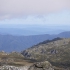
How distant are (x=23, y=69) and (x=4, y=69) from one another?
6.79 meters

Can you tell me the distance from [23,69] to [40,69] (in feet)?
21.4

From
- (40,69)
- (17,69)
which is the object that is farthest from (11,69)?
(40,69)

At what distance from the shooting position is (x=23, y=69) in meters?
86.5

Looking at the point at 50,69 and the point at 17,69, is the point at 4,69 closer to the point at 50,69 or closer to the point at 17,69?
the point at 17,69

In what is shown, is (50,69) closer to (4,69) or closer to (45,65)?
(45,65)

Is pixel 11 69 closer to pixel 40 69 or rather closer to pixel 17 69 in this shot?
pixel 17 69

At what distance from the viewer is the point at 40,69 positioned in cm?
8400

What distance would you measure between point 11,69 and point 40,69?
400 inches

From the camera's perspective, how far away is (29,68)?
85.1 metres

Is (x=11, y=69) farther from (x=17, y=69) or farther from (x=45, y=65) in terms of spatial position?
(x=45, y=65)

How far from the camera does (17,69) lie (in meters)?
85.9

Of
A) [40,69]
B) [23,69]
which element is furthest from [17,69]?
[40,69]

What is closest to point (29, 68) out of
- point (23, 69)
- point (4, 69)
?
point (23, 69)

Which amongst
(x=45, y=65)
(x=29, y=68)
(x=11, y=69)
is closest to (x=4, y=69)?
(x=11, y=69)
